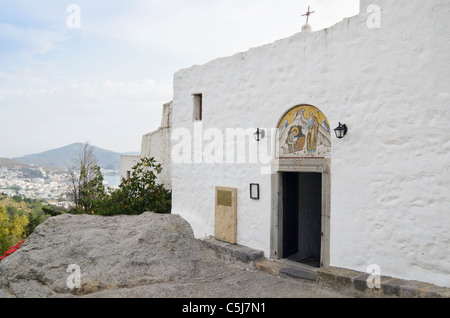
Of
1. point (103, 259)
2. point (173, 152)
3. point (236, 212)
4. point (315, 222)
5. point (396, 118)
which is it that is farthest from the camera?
point (173, 152)

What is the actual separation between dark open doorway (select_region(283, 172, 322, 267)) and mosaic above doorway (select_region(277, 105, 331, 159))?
64cm

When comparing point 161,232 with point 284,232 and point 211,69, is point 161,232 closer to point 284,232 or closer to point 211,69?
point 284,232

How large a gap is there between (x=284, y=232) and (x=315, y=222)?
1.44 metres

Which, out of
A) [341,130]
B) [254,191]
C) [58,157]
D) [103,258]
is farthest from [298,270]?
[58,157]

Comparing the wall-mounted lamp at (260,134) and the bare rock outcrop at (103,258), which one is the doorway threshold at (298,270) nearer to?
the bare rock outcrop at (103,258)

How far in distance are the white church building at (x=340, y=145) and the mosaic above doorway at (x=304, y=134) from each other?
0.06ft

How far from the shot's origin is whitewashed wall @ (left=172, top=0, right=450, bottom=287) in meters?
4.31

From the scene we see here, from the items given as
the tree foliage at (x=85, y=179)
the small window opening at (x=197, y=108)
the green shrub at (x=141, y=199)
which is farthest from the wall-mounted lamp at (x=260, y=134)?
the tree foliage at (x=85, y=179)

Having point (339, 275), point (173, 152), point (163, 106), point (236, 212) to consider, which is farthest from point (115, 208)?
point (339, 275)

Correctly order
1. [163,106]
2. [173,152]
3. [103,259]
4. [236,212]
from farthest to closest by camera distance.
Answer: [163,106] < [173,152] < [236,212] < [103,259]

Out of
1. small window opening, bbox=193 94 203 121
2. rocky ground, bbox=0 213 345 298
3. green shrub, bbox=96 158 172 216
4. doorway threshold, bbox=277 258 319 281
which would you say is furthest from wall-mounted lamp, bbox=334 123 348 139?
green shrub, bbox=96 158 172 216

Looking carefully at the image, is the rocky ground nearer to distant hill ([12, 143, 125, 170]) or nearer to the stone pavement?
the stone pavement

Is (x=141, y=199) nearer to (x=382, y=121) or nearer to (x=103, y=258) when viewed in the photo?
(x=103, y=258)
